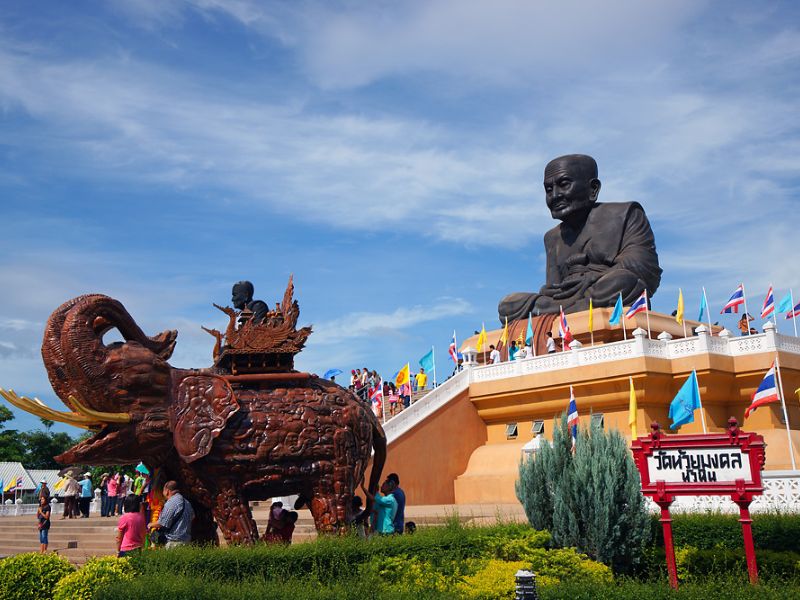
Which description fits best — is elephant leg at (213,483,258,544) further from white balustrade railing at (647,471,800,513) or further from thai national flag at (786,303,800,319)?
thai national flag at (786,303,800,319)

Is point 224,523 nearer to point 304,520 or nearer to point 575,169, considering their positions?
point 304,520

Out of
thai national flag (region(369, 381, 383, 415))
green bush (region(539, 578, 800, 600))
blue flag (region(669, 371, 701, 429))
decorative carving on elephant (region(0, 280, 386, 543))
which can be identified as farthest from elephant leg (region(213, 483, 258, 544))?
thai national flag (region(369, 381, 383, 415))

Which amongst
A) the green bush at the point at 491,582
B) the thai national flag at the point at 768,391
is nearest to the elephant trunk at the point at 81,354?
the green bush at the point at 491,582

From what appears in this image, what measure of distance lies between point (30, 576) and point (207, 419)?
Answer: 2.38m

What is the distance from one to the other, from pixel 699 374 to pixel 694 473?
13582 mm

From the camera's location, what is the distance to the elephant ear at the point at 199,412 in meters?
9.20

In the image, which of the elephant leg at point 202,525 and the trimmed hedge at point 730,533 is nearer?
the elephant leg at point 202,525

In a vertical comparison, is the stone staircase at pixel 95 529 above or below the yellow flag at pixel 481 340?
below

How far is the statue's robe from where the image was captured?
27.2m

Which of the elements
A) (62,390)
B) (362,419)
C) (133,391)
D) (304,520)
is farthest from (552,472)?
(304,520)

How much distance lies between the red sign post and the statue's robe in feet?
63.3

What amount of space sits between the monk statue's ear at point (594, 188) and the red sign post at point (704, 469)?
2311 cm

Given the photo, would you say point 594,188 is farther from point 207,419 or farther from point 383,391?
point 207,419

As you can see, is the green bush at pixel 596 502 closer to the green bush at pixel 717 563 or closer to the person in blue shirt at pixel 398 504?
the green bush at pixel 717 563
